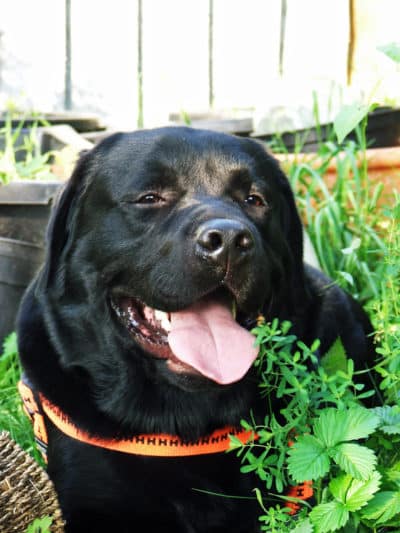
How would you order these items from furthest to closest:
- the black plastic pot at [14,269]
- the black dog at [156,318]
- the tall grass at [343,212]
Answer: the tall grass at [343,212]
the black plastic pot at [14,269]
the black dog at [156,318]

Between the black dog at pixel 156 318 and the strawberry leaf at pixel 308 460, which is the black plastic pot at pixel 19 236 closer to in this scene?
the black dog at pixel 156 318

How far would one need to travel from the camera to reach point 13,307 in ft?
11.8

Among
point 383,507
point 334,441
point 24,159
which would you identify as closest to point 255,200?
point 334,441

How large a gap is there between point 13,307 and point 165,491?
1.59m

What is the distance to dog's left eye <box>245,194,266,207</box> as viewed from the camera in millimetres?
2377

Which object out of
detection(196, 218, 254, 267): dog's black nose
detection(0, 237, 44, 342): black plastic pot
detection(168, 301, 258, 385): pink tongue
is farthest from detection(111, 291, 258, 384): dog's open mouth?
detection(0, 237, 44, 342): black plastic pot

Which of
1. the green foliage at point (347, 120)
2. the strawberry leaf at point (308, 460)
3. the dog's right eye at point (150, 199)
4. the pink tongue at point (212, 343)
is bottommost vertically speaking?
the strawberry leaf at point (308, 460)

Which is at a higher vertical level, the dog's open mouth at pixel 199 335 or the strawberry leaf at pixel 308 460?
the dog's open mouth at pixel 199 335

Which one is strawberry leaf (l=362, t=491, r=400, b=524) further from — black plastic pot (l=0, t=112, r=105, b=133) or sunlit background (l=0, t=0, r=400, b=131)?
sunlit background (l=0, t=0, r=400, b=131)

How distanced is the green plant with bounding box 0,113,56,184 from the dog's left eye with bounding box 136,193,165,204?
167 cm

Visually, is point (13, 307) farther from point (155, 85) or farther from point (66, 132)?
point (155, 85)

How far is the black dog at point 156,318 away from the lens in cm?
209

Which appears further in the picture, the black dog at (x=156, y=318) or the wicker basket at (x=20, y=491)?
the black dog at (x=156, y=318)

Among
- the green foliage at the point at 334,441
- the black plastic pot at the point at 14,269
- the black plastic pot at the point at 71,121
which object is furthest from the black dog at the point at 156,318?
the black plastic pot at the point at 71,121
